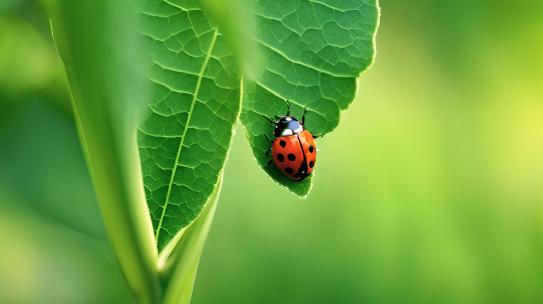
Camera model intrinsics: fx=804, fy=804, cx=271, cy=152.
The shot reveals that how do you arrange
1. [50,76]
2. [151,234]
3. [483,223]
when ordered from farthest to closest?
[483,223] → [50,76] → [151,234]

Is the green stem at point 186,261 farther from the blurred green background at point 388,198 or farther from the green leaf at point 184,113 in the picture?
the blurred green background at point 388,198

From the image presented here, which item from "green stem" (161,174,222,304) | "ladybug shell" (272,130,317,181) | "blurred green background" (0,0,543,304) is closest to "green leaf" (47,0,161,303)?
"green stem" (161,174,222,304)

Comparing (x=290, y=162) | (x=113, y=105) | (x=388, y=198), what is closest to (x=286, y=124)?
(x=290, y=162)

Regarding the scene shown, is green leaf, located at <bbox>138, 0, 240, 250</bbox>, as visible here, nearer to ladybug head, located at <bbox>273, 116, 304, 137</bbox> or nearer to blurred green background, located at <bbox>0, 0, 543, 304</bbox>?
ladybug head, located at <bbox>273, 116, 304, 137</bbox>

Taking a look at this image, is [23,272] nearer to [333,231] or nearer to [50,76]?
[50,76]

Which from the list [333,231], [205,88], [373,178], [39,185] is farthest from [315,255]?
[205,88]

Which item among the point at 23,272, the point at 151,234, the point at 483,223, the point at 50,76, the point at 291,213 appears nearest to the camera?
the point at 151,234

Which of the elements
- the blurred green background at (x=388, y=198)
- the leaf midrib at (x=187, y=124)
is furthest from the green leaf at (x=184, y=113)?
A: the blurred green background at (x=388, y=198)
